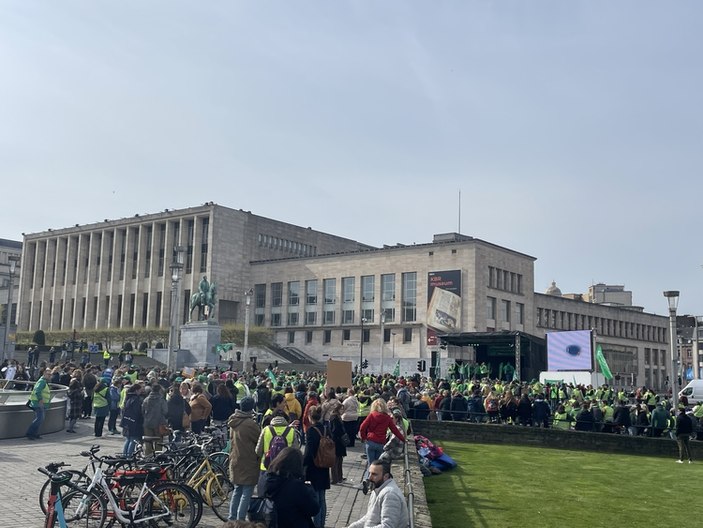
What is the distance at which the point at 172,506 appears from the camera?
992cm

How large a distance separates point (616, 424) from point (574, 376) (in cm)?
1955

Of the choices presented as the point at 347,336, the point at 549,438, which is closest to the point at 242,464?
the point at 549,438

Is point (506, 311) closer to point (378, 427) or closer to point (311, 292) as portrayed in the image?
point (311, 292)

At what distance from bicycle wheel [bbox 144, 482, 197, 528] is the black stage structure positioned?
4061 centimetres

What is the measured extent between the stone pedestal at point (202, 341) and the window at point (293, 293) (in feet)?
101

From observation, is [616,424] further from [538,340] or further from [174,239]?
[174,239]

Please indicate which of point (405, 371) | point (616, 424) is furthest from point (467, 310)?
point (616, 424)

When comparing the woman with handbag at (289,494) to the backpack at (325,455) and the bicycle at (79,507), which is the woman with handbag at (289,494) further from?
the backpack at (325,455)

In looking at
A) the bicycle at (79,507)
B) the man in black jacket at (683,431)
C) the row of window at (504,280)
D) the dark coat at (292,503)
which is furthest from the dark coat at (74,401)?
the row of window at (504,280)

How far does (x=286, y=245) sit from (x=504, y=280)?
31.0 meters

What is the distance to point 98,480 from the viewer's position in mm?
9609

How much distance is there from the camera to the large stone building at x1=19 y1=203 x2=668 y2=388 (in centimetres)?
7788

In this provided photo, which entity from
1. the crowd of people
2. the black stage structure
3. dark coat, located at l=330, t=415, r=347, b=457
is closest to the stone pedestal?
the black stage structure

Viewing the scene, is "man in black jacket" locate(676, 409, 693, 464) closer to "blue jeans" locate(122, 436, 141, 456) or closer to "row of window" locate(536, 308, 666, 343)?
"blue jeans" locate(122, 436, 141, 456)
